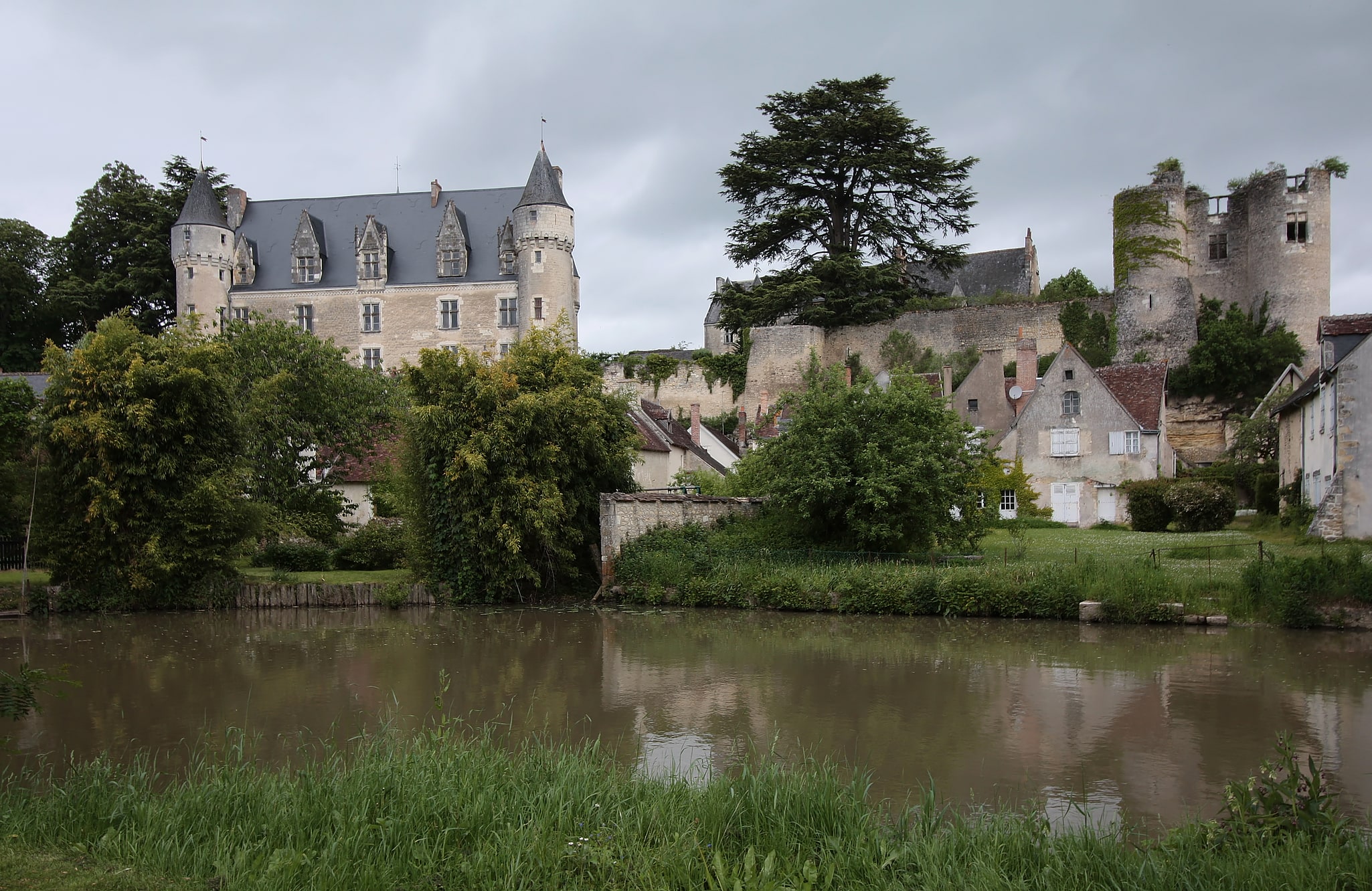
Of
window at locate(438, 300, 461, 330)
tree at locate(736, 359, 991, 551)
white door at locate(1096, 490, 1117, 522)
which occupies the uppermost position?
window at locate(438, 300, 461, 330)

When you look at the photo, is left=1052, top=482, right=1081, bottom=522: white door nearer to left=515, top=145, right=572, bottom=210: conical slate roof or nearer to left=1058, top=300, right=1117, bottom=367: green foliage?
left=1058, top=300, right=1117, bottom=367: green foliage

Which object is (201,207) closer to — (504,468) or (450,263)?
(450,263)

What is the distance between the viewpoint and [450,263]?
4853 centimetres

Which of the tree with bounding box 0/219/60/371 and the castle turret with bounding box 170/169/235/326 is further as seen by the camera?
the castle turret with bounding box 170/169/235/326

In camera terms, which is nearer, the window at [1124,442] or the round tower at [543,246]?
the window at [1124,442]

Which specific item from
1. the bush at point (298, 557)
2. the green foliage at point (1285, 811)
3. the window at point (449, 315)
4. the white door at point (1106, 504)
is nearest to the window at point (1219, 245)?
the white door at point (1106, 504)

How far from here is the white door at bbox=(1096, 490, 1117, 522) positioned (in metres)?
31.2

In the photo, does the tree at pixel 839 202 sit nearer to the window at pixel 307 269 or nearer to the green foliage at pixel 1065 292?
the green foliage at pixel 1065 292

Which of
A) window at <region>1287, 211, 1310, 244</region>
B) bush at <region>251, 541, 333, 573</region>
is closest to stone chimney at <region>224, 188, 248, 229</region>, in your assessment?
bush at <region>251, 541, 333, 573</region>

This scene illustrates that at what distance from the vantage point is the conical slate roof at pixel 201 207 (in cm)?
4644

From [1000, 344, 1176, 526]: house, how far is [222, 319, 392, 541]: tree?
1990 cm

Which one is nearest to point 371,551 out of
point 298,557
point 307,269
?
point 298,557

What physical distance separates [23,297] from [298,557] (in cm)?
3009

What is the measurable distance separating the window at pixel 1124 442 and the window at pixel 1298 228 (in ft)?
40.1
